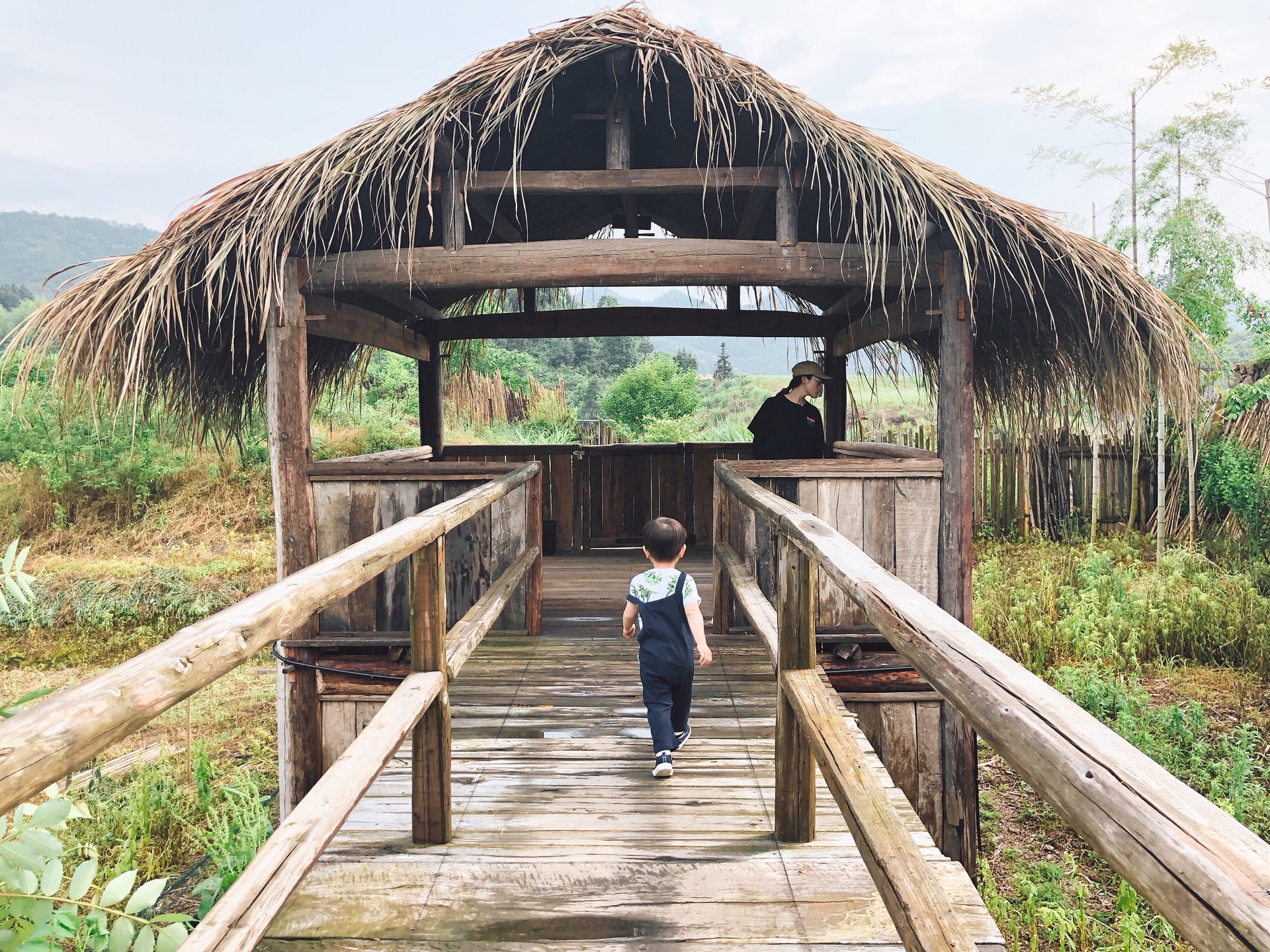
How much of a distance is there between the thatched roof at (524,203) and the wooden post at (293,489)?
0.22m

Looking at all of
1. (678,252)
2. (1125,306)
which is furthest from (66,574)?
(1125,306)

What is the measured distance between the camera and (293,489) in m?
4.86

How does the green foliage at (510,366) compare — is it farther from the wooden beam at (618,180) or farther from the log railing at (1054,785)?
the log railing at (1054,785)

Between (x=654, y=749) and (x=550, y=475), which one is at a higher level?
(x=550, y=475)

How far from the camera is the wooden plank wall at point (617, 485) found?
9.85 meters

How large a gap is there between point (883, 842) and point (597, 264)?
3.94m

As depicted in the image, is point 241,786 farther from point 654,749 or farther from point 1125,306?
point 1125,306

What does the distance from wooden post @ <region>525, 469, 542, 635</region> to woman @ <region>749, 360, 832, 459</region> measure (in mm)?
1558

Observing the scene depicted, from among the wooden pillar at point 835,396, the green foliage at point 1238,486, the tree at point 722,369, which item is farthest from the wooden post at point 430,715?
the tree at point 722,369

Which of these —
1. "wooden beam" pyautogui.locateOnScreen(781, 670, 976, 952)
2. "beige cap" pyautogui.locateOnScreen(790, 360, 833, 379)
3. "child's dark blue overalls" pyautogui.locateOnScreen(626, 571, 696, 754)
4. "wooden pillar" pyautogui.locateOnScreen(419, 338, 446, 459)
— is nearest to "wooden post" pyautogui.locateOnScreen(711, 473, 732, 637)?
"beige cap" pyautogui.locateOnScreen(790, 360, 833, 379)

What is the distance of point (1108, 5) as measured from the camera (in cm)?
16450

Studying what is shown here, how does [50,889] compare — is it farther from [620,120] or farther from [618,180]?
[620,120]

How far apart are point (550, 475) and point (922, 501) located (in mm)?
5564

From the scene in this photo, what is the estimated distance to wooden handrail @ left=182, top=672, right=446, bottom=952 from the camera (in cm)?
136
